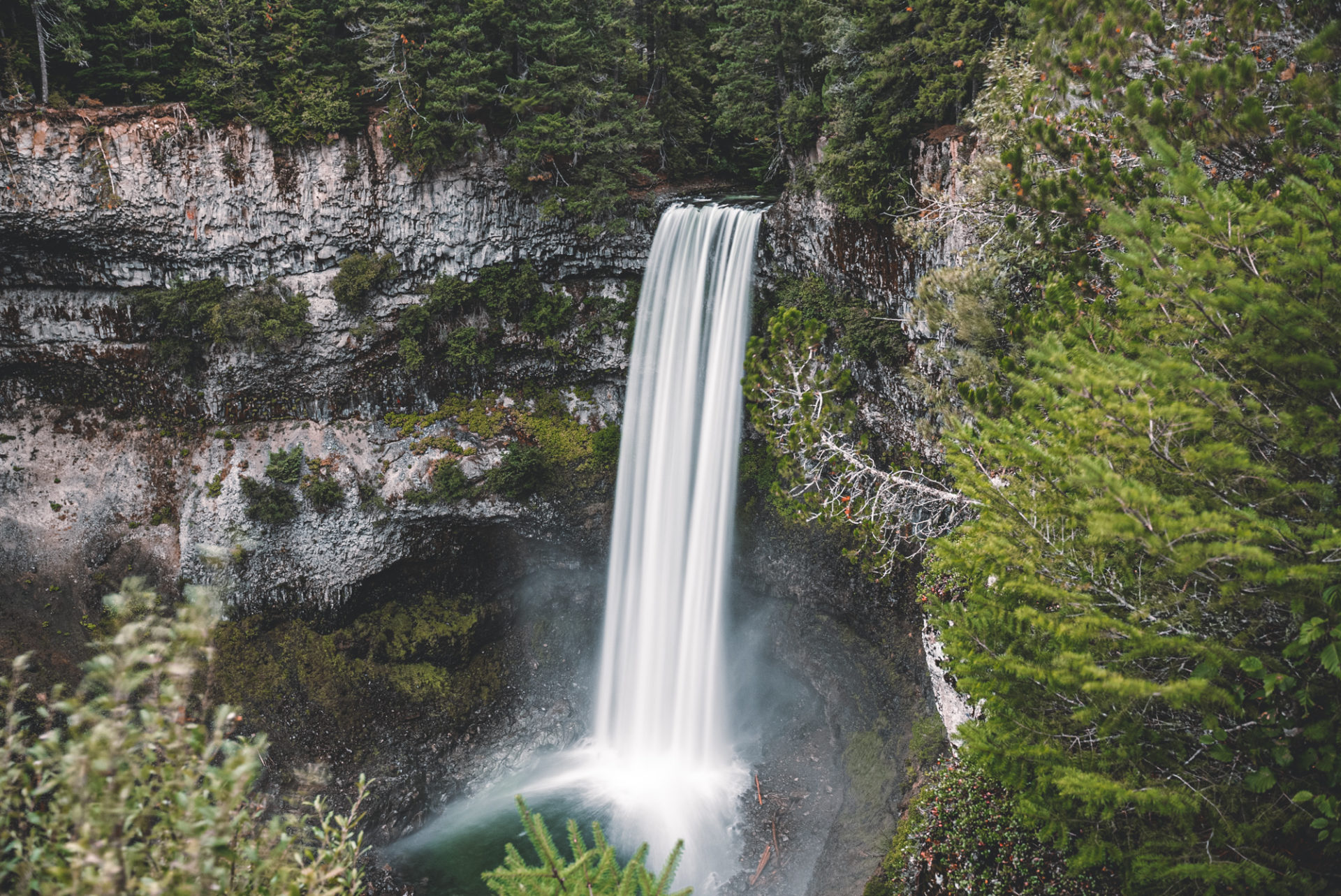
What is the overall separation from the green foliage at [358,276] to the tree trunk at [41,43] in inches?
328

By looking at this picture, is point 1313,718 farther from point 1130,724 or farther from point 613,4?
point 613,4

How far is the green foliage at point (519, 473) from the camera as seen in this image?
69.6ft

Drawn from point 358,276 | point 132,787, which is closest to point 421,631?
point 358,276

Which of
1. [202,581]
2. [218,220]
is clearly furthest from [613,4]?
[202,581]

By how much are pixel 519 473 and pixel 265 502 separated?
7299 millimetres

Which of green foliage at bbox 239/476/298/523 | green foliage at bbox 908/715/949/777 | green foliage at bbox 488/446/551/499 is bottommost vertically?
green foliage at bbox 908/715/949/777

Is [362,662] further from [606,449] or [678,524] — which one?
[678,524]

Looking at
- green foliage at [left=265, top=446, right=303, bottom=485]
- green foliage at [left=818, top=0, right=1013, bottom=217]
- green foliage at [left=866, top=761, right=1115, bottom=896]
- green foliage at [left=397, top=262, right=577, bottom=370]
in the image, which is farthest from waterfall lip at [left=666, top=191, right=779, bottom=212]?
green foliage at [left=866, top=761, right=1115, bottom=896]

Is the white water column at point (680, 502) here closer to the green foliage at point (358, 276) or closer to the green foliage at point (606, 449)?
the green foliage at point (606, 449)

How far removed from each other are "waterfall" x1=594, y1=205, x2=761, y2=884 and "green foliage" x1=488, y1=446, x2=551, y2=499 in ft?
9.25

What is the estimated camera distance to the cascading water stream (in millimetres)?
18312

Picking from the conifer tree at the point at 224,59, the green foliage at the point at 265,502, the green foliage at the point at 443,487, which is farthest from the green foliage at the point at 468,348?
the conifer tree at the point at 224,59

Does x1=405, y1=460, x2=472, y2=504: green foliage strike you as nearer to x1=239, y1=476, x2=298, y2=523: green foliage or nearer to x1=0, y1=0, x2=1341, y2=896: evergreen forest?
x1=239, y1=476, x2=298, y2=523: green foliage

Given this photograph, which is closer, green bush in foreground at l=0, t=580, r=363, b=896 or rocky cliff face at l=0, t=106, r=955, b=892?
green bush in foreground at l=0, t=580, r=363, b=896
